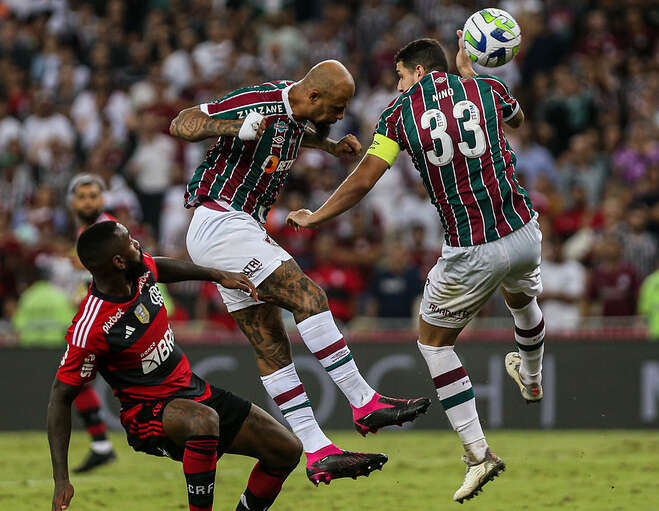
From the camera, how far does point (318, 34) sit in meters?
19.8

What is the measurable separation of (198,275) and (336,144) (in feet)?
4.89

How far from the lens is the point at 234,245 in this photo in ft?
27.1

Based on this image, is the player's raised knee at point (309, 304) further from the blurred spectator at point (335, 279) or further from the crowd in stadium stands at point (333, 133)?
the blurred spectator at point (335, 279)

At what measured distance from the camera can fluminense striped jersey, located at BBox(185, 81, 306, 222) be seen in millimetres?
8273

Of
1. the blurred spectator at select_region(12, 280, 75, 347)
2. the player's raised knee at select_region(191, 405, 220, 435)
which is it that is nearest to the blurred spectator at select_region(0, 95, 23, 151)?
the blurred spectator at select_region(12, 280, 75, 347)

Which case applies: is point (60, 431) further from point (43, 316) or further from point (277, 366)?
point (43, 316)

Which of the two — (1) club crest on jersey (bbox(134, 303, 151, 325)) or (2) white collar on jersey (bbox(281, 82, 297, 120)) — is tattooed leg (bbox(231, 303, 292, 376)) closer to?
(1) club crest on jersey (bbox(134, 303, 151, 325))

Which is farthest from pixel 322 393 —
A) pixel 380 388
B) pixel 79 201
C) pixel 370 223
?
pixel 79 201

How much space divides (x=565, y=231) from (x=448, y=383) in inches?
315

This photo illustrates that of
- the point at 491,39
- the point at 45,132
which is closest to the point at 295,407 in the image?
the point at 491,39

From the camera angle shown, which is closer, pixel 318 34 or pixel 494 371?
pixel 494 371

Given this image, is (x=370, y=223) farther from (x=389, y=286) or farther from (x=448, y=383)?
(x=448, y=383)

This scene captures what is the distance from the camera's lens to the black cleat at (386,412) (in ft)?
25.7

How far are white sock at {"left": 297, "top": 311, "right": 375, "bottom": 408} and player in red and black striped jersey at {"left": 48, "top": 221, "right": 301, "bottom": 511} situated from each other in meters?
0.50
